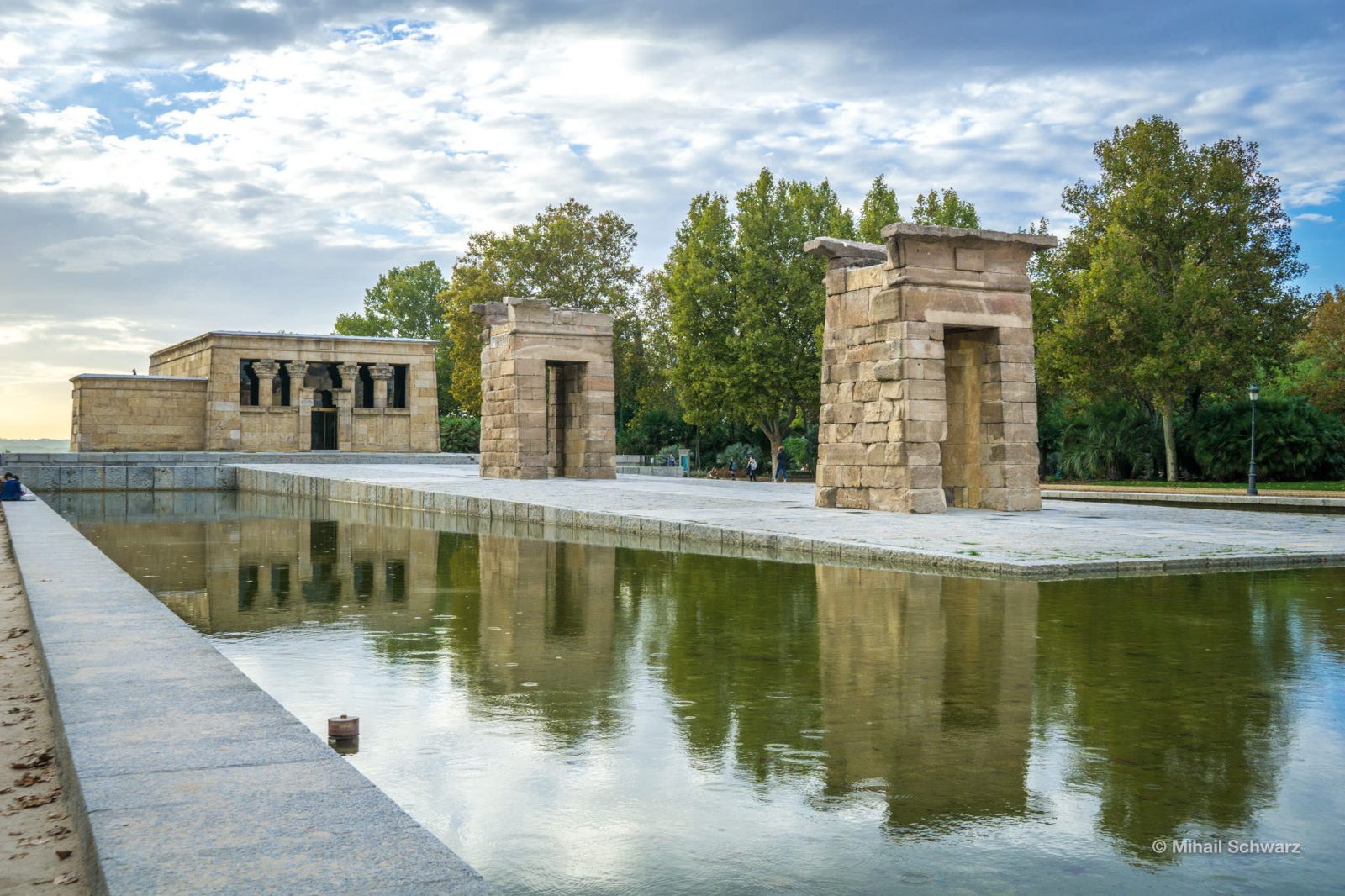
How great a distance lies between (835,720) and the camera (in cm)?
543

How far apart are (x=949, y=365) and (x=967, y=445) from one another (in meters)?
1.51

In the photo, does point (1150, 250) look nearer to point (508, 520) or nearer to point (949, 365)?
point (949, 365)

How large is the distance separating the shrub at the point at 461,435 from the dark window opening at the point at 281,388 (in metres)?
8.05

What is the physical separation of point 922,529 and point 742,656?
8247 mm

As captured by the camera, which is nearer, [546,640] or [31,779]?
[31,779]

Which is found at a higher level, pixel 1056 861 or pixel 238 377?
pixel 238 377

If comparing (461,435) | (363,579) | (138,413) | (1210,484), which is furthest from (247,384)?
(363,579)

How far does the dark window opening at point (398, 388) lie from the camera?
5219 cm

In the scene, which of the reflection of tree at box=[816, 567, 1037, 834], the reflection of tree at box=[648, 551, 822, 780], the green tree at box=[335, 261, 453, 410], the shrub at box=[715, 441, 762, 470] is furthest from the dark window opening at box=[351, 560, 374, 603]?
Answer: the green tree at box=[335, 261, 453, 410]

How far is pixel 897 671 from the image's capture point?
661cm

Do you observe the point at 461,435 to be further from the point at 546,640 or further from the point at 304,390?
the point at 546,640

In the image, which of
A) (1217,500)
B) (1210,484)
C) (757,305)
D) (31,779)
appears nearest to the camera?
(31,779)

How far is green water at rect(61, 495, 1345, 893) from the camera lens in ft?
12.1

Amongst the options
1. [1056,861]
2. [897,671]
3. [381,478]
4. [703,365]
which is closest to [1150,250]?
[703,365]
